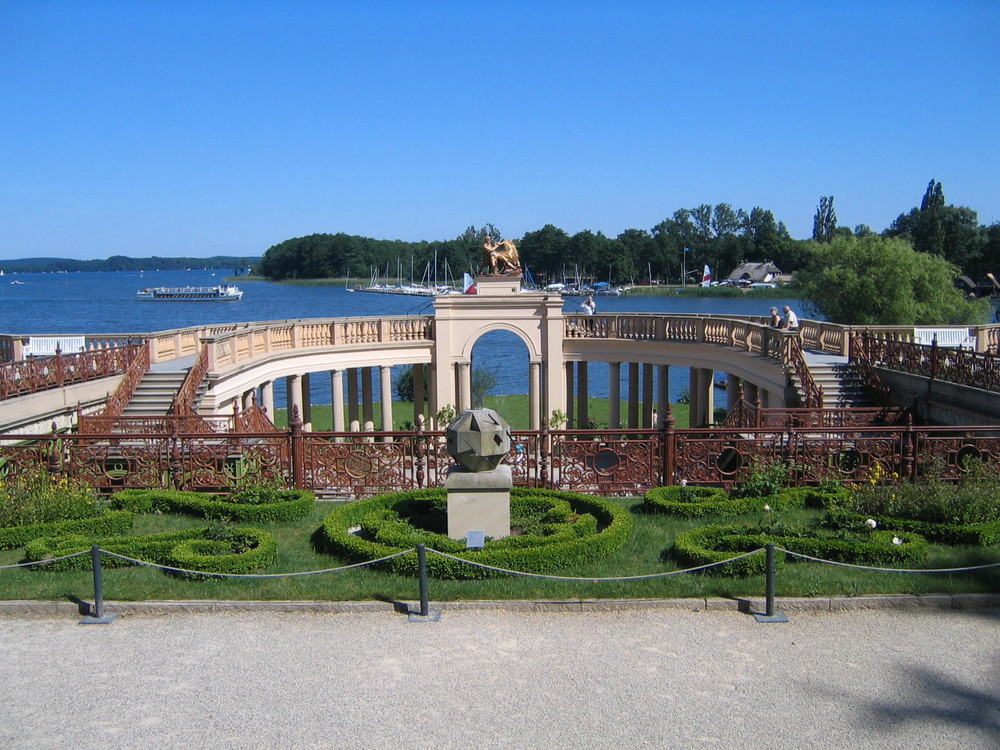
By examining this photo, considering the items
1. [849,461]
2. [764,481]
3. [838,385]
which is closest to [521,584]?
[764,481]

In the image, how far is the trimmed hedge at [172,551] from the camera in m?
11.9

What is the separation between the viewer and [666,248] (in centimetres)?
14475

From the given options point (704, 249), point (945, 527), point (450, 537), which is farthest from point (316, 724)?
point (704, 249)

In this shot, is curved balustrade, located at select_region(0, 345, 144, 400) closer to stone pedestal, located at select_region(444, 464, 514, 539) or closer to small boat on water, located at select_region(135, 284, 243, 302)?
stone pedestal, located at select_region(444, 464, 514, 539)

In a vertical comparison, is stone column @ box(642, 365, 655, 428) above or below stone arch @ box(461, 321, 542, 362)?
below

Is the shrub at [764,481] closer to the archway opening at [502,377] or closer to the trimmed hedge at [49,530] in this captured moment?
the trimmed hedge at [49,530]

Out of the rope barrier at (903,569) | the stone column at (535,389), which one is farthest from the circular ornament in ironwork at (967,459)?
the stone column at (535,389)

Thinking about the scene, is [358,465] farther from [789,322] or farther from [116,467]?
[789,322]

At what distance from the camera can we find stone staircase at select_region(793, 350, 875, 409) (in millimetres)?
21812

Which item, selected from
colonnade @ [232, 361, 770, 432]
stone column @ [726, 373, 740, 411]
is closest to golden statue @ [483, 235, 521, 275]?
colonnade @ [232, 361, 770, 432]

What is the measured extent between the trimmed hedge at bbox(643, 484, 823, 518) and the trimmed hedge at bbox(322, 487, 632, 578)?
895mm

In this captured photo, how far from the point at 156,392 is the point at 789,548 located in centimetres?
1602

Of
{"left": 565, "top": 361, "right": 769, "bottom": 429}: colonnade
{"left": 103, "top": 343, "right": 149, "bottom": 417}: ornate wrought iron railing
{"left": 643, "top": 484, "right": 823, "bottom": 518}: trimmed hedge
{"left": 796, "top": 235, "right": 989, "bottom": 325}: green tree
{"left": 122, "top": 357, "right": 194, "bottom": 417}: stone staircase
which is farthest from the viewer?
{"left": 796, "top": 235, "right": 989, "bottom": 325}: green tree

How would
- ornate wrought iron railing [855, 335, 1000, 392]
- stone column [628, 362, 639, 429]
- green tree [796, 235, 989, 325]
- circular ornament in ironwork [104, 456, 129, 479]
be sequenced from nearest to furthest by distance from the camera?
circular ornament in ironwork [104, 456, 129, 479]
ornate wrought iron railing [855, 335, 1000, 392]
stone column [628, 362, 639, 429]
green tree [796, 235, 989, 325]
